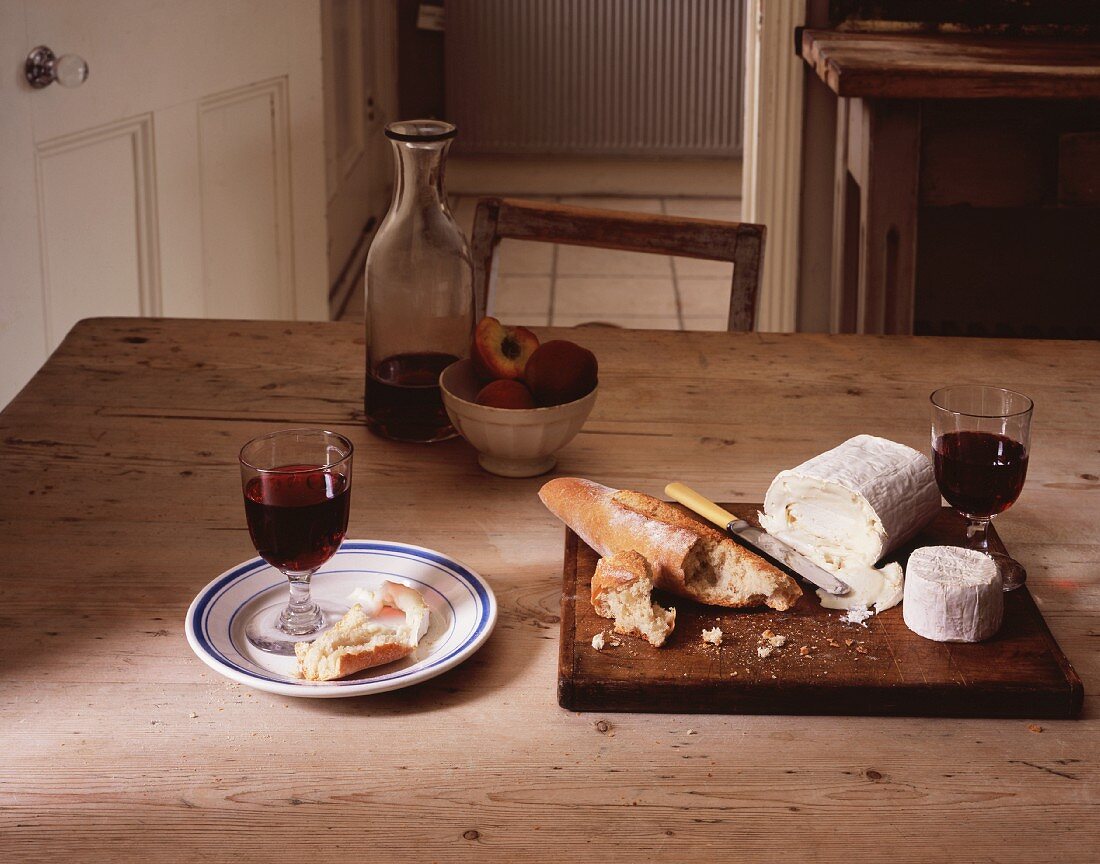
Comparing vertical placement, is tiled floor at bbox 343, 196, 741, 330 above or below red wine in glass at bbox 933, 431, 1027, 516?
below

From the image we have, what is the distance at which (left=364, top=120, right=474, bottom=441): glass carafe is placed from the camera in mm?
1257

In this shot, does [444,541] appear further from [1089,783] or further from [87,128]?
[87,128]

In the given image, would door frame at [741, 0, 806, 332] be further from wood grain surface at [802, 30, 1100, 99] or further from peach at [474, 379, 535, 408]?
peach at [474, 379, 535, 408]

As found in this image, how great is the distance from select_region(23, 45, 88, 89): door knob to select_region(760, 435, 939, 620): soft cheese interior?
5.65 feet

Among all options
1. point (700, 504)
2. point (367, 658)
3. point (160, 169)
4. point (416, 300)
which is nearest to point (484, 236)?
point (416, 300)

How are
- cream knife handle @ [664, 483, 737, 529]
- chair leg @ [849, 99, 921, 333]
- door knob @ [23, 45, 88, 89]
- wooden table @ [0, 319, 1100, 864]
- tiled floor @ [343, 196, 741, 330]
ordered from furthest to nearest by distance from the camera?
tiled floor @ [343, 196, 741, 330] < chair leg @ [849, 99, 921, 333] < door knob @ [23, 45, 88, 89] < cream knife handle @ [664, 483, 737, 529] < wooden table @ [0, 319, 1100, 864]

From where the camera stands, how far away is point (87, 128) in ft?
7.88

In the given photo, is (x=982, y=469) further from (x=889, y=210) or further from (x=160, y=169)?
(x=160, y=169)

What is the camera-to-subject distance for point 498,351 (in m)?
1.24

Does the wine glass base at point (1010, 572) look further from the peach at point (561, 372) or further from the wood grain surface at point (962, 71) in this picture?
the wood grain surface at point (962, 71)

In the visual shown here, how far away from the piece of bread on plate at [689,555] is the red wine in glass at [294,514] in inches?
8.7

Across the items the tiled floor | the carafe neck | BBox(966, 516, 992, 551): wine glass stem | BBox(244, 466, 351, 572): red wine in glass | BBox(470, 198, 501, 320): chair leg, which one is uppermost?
the carafe neck

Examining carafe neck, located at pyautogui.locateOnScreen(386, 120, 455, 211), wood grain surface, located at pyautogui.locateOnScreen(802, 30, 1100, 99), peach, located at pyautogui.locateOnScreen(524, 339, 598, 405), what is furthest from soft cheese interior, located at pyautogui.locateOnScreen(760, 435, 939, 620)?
wood grain surface, located at pyautogui.locateOnScreen(802, 30, 1100, 99)

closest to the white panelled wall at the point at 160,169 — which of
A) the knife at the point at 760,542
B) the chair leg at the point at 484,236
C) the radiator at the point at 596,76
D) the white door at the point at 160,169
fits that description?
the white door at the point at 160,169
